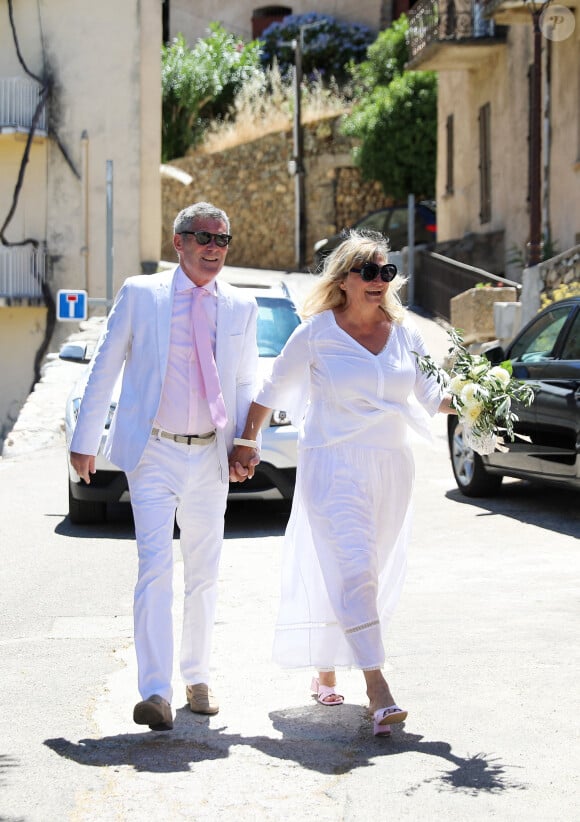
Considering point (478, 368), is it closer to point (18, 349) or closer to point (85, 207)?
point (85, 207)

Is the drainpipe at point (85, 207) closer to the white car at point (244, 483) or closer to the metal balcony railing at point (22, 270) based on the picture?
the metal balcony railing at point (22, 270)

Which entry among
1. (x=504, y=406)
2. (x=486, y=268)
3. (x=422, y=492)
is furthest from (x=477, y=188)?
(x=504, y=406)

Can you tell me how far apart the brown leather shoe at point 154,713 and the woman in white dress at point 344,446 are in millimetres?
589

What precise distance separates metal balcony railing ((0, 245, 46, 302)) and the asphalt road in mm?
18822

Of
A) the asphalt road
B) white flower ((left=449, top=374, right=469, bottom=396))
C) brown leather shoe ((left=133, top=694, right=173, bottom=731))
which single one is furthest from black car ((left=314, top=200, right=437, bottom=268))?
brown leather shoe ((left=133, top=694, right=173, bottom=731))

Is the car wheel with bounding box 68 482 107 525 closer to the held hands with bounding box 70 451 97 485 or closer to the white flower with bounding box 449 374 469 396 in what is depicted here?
the held hands with bounding box 70 451 97 485

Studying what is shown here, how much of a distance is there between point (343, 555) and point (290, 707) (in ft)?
2.27

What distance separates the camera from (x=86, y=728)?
5074 millimetres

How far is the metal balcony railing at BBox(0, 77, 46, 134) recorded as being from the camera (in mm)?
27422

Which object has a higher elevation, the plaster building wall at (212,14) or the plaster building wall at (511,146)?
the plaster building wall at (212,14)

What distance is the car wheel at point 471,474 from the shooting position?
11477mm

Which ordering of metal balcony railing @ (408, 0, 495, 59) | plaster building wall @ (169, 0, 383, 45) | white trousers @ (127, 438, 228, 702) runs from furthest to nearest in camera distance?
plaster building wall @ (169, 0, 383, 45) < metal balcony railing @ (408, 0, 495, 59) < white trousers @ (127, 438, 228, 702)

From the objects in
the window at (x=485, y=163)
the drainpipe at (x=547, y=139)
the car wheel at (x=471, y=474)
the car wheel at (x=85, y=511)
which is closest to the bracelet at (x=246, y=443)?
the car wheel at (x=85, y=511)

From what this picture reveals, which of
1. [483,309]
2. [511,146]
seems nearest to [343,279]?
[483,309]
